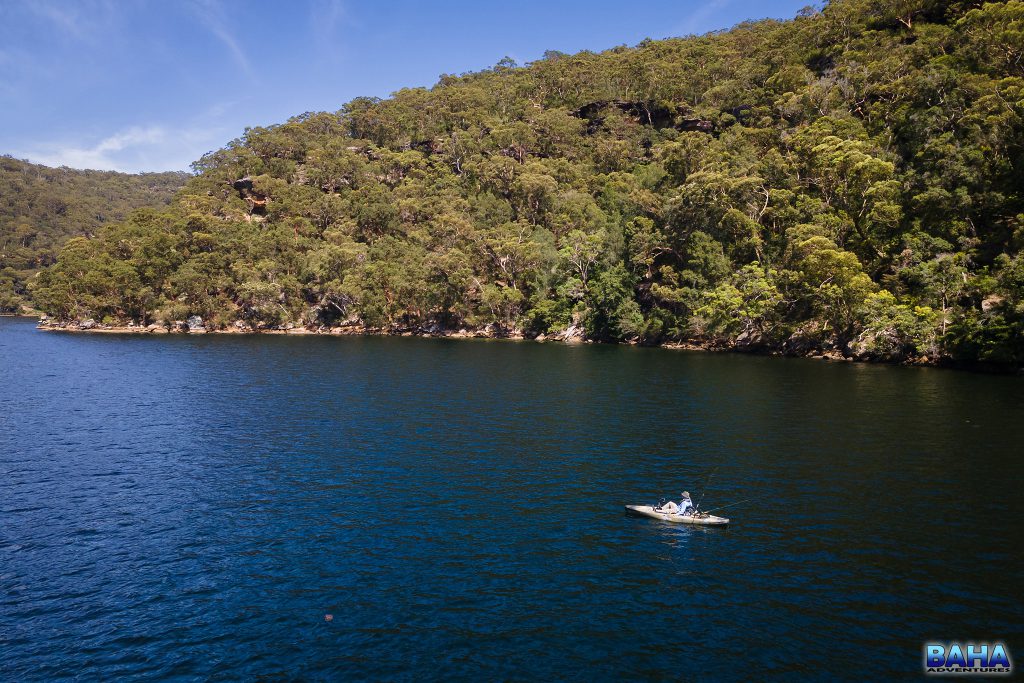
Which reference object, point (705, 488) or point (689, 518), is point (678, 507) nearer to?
point (689, 518)

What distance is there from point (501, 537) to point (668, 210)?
9064 centimetres

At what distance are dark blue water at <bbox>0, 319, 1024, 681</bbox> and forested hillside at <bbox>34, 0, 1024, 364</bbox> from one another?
30.1 metres

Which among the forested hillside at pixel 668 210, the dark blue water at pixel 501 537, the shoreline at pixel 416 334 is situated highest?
the forested hillside at pixel 668 210

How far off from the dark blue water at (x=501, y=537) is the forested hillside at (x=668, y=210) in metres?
30.1

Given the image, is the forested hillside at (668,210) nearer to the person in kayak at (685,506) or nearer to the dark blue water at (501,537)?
the dark blue water at (501,537)

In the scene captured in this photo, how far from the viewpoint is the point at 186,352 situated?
93.2 metres

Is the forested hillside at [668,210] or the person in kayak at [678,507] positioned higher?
the forested hillside at [668,210]

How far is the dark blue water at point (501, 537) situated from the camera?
1780 cm

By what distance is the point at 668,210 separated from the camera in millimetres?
104625

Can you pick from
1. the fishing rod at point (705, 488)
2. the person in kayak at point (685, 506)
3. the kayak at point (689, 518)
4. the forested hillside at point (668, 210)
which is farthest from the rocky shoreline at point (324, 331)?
the kayak at point (689, 518)

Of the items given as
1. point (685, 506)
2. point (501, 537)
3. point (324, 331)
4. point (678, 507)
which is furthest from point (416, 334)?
point (685, 506)

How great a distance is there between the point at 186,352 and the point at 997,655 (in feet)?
337

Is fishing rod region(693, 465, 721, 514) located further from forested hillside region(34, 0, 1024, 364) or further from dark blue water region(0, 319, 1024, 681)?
forested hillside region(34, 0, 1024, 364)

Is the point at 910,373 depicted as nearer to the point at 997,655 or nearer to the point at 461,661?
the point at 997,655
